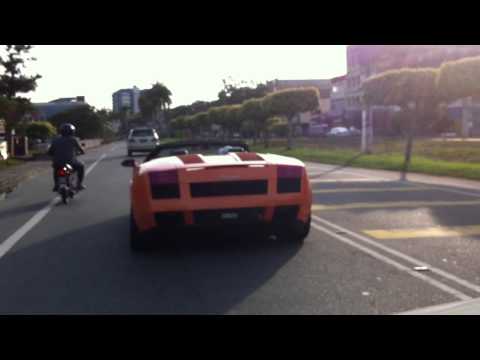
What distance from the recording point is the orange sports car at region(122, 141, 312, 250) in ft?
25.5

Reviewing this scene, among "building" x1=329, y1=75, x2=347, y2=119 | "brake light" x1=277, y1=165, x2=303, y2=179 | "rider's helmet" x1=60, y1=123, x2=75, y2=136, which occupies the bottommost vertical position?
"brake light" x1=277, y1=165, x2=303, y2=179

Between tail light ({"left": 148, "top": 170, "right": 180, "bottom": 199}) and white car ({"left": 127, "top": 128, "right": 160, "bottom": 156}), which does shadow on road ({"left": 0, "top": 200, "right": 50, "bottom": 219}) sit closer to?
tail light ({"left": 148, "top": 170, "right": 180, "bottom": 199})

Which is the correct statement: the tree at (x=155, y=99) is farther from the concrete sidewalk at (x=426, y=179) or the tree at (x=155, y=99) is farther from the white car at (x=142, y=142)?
the concrete sidewalk at (x=426, y=179)

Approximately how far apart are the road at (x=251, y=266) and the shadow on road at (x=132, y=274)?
1 centimetres

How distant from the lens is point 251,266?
7.54 meters

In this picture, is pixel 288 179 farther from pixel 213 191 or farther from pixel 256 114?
pixel 256 114

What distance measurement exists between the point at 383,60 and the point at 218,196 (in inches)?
2786

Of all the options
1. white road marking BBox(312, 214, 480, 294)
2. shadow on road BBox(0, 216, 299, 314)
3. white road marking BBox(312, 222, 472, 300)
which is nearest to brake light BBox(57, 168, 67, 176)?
shadow on road BBox(0, 216, 299, 314)

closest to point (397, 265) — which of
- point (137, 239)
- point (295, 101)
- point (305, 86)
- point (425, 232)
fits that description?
point (425, 232)

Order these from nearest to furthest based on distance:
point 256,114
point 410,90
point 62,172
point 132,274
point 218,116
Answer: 1. point 132,274
2. point 62,172
3. point 410,90
4. point 256,114
5. point 218,116

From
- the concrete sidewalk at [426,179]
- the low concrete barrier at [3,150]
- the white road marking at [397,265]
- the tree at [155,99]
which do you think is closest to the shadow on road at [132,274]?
the white road marking at [397,265]
